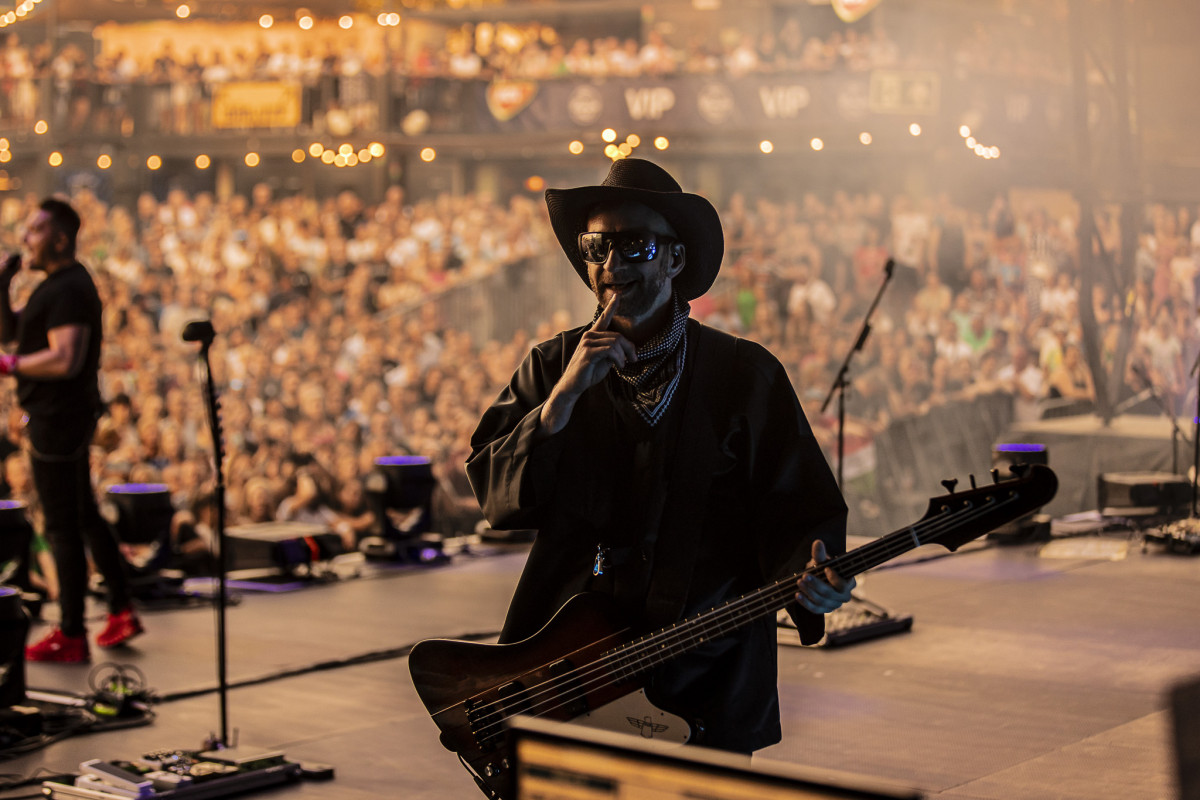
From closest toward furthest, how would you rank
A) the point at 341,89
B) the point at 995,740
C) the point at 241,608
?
the point at 995,740 < the point at 241,608 < the point at 341,89

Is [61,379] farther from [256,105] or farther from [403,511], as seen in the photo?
[256,105]

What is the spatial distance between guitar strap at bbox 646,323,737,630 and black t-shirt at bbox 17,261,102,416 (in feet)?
12.9

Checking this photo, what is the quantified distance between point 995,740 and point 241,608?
4261 millimetres

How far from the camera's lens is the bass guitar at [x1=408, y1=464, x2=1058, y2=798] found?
2236mm

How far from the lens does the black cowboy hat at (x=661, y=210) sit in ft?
8.35

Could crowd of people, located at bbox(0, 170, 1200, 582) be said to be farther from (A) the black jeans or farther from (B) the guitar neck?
(B) the guitar neck

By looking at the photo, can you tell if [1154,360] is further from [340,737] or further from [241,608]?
[340,737]

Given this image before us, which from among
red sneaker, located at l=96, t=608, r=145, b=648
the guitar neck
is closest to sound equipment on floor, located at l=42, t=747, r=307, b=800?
red sneaker, located at l=96, t=608, r=145, b=648

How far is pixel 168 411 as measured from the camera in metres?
12.4

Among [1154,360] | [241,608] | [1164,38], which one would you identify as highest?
[1164,38]

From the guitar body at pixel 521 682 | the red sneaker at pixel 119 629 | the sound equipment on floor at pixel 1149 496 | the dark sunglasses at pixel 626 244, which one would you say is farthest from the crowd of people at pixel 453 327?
the dark sunglasses at pixel 626 244

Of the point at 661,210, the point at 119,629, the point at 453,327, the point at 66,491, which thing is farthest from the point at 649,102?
the point at 661,210

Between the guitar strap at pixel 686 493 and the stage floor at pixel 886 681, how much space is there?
58.8 inches

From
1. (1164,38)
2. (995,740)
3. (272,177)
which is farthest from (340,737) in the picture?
(272,177)
